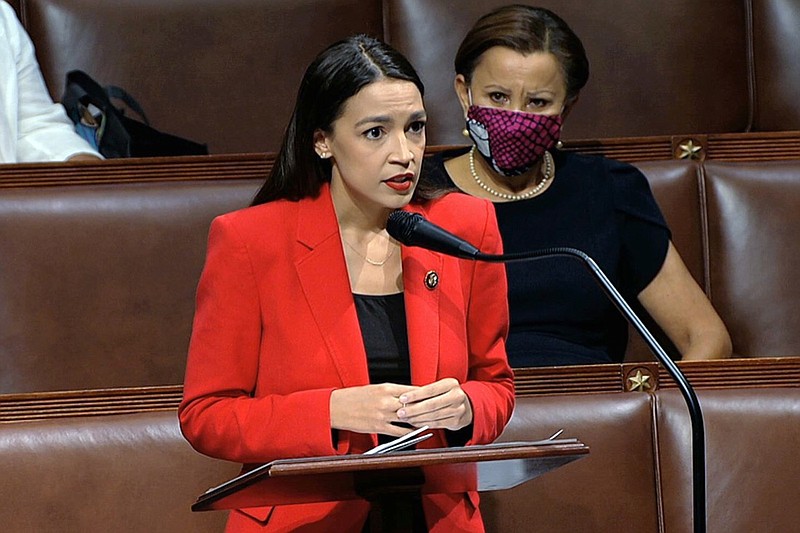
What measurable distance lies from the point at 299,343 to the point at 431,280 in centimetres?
9

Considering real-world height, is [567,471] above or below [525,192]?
below

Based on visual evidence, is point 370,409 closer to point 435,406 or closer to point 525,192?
point 435,406

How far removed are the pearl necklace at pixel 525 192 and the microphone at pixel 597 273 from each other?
1.60 ft

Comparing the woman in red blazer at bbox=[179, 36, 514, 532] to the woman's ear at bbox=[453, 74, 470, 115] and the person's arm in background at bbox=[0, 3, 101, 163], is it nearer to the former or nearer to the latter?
the woman's ear at bbox=[453, 74, 470, 115]

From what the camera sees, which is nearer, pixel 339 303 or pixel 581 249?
pixel 339 303

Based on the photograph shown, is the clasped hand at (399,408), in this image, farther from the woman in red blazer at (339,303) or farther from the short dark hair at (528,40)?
the short dark hair at (528,40)

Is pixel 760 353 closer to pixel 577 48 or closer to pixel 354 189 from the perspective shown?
pixel 577 48

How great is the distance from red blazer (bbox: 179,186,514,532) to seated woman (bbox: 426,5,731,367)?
32 centimetres

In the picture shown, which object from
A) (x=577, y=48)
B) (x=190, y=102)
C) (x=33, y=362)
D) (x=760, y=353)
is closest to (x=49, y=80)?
(x=190, y=102)

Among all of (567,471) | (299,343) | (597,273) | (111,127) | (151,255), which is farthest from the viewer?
(111,127)

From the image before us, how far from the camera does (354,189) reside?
2.80ft

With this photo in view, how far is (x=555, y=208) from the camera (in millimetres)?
1222

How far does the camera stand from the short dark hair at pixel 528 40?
121cm

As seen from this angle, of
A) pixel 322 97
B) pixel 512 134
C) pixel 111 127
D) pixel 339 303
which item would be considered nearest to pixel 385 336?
pixel 339 303
